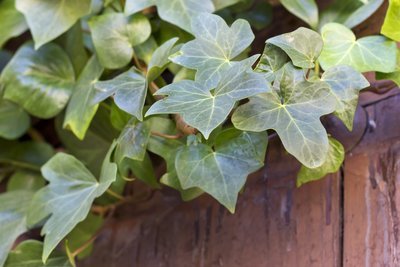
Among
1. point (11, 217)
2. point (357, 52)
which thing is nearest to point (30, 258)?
point (11, 217)

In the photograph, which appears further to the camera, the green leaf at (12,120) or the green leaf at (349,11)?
the green leaf at (12,120)

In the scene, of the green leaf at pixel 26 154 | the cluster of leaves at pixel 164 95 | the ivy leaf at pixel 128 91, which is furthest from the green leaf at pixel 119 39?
the green leaf at pixel 26 154

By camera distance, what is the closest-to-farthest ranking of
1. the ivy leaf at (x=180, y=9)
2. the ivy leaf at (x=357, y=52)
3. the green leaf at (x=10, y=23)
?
the ivy leaf at (x=357, y=52)
the ivy leaf at (x=180, y=9)
the green leaf at (x=10, y=23)

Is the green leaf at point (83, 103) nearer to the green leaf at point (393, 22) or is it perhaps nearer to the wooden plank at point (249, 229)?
the wooden plank at point (249, 229)

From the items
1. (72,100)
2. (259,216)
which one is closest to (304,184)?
(259,216)

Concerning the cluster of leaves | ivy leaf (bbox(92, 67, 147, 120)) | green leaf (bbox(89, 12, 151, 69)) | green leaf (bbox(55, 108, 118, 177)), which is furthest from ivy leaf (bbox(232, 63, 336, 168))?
green leaf (bbox(55, 108, 118, 177))

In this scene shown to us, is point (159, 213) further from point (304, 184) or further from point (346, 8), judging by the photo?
point (346, 8)
